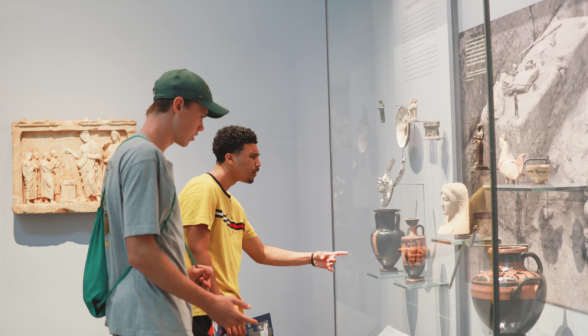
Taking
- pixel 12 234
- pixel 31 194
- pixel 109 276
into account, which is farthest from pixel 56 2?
pixel 109 276

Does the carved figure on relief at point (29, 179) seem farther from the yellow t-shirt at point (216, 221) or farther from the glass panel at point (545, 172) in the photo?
the glass panel at point (545, 172)

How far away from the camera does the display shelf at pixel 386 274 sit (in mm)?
2395

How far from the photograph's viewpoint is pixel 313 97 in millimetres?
4191

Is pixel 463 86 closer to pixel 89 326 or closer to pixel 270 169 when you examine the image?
pixel 270 169

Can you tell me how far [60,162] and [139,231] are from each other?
2665 millimetres

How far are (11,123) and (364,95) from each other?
265 cm

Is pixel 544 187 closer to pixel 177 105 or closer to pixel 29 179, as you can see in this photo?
pixel 177 105

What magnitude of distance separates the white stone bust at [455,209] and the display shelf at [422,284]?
0.22 m

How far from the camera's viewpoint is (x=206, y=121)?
3861 mm

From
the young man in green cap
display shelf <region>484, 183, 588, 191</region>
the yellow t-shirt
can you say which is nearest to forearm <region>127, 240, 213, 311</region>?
the young man in green cap

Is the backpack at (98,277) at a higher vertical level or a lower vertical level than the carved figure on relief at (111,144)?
lower

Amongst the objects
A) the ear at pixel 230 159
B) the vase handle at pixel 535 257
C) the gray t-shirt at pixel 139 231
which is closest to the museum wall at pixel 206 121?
the ear at pixel 230 159

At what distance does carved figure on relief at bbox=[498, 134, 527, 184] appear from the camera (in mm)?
2080

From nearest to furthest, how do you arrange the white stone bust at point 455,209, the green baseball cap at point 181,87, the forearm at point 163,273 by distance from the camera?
the forearm at point 163,273, the green baseball cap at point 181,87, the white stone bust at point 455,209
